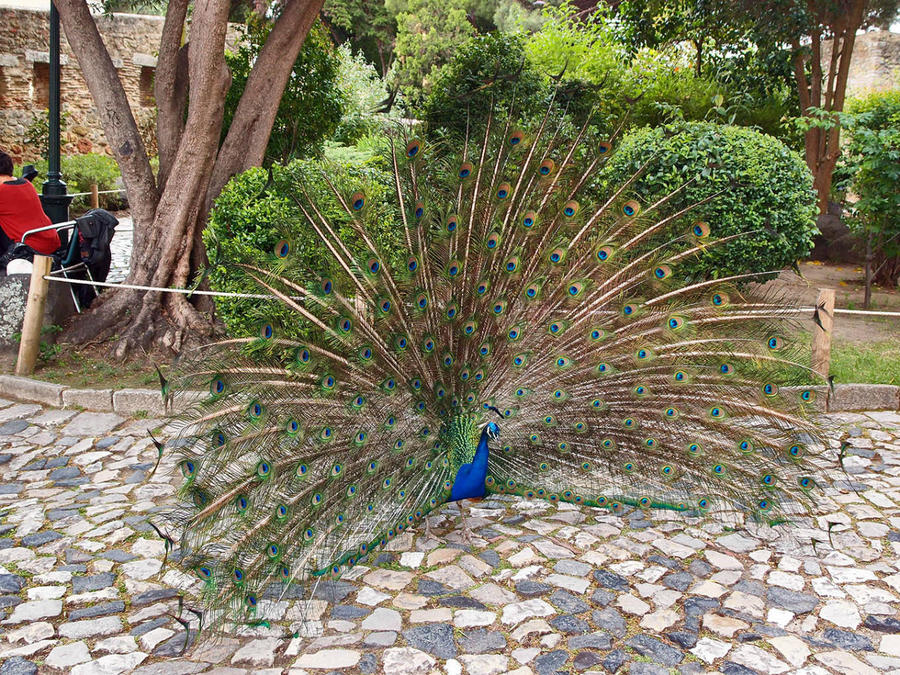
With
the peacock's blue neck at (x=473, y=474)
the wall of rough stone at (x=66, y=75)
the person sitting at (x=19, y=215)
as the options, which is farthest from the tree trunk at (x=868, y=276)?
the wall of rough stone at (x=66, y=75)

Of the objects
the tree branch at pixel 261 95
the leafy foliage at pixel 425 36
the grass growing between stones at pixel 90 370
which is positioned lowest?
the grass growing between stones at pixel 90 370

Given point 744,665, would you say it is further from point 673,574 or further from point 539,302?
point 539,302

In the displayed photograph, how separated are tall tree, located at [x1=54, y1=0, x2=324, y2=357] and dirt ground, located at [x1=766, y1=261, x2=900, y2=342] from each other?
500cm

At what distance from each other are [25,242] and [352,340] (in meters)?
5.19

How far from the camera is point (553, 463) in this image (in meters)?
4.65

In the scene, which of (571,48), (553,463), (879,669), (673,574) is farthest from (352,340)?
(571,48)

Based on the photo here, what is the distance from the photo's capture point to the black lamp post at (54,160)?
26.8ft

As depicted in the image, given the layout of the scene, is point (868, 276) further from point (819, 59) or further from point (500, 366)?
point (500, 366)

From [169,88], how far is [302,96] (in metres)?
2.47

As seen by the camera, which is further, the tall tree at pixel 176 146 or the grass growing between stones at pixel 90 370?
the tall tree at pixel 176 146

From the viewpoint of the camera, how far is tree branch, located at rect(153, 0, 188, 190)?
26.7 ft

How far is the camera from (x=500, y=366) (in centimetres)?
452

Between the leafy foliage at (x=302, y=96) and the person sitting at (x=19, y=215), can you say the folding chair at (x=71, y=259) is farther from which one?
the leafy foliage at (x=302, y=96)

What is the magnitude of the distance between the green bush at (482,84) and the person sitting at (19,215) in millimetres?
4041
